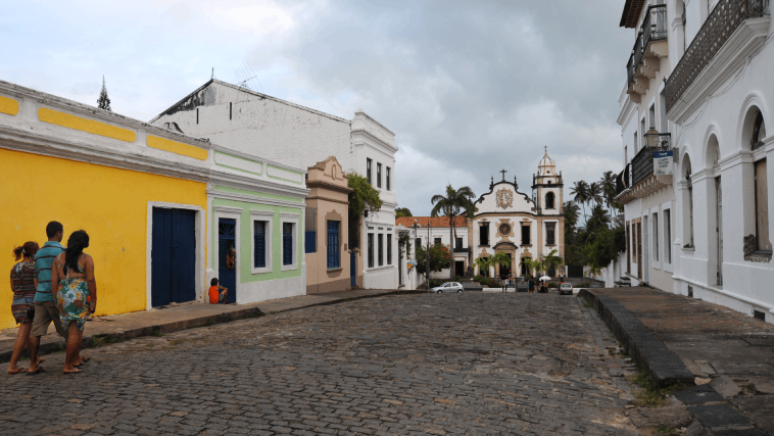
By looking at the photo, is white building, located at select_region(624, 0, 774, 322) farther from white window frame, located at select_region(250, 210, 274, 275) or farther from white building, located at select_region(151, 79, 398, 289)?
white building, located at select_region(151, 79, 398, 289)

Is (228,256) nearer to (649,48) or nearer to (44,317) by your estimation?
(44,317)

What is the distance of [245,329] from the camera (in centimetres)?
1016

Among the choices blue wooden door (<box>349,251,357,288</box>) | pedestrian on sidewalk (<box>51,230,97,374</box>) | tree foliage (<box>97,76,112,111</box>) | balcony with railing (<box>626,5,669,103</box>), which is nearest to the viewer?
pedestrian on sidewalk (<box>51,230,97,374</box>)

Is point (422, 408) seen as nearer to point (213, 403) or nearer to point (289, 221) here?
point (213, 403)

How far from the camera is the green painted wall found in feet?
47.7

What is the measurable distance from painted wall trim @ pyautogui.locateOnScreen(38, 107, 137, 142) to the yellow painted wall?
636 millimetres

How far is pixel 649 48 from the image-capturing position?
15070mm

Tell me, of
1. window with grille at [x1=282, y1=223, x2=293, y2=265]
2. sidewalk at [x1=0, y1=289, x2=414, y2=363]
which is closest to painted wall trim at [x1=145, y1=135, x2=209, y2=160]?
sidewalk at [x1=0, y1=289, x2=414, y2=363]

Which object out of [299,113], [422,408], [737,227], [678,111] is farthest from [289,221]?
[422,408]

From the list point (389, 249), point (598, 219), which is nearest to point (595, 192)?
point (598, 219)

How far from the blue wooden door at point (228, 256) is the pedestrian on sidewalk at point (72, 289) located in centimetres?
822

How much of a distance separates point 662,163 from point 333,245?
12.2 meters

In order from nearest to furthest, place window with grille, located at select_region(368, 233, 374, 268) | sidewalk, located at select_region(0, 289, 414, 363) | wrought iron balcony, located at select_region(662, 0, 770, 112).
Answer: wrought iron balcony, located at select_region(662, 0, 770, 112) < sidewalk, located at select_region(0, 289, 414, 363) < window with grille, located at select_region(368, 233, 374, 268)

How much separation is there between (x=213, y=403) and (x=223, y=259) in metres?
10.0
